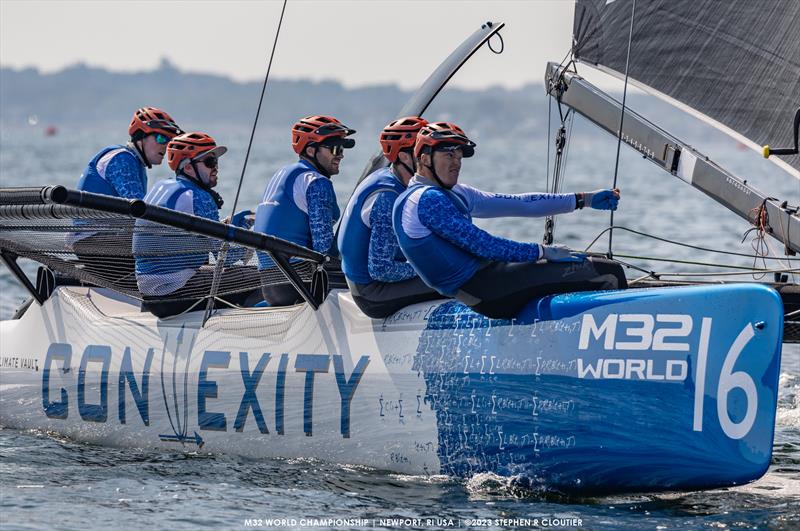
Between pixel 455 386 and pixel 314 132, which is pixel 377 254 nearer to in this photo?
pixel 455 386

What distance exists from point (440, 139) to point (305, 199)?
3.74ft

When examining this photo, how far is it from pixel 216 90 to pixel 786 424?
613 ft

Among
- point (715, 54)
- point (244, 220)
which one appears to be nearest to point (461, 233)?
point (244, 220)

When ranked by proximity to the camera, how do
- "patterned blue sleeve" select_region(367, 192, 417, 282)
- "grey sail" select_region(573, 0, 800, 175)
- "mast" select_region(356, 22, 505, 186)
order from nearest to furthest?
"patterned blue sleeve" select_region(367, 192, 417, 282) → "grey sail" select_region(573, 0, 800, 175) → "mast" select_region(356, 22, 505, 186)

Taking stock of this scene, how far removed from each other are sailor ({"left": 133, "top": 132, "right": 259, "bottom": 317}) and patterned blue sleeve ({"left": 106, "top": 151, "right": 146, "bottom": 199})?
0.28 meters

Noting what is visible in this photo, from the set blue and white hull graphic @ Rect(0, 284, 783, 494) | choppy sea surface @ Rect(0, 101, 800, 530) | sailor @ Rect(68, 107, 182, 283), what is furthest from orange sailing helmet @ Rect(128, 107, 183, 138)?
choppy sea surface @ Rect(0, 101, 800, 530)

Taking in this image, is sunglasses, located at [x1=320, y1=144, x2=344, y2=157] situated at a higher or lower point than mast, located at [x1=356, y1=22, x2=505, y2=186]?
lower

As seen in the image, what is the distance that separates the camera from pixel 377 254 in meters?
5.47

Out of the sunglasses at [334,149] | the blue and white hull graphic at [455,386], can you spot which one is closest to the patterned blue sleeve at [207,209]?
the blue and white hull graphic at [455,386]

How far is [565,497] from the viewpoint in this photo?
5.07 m

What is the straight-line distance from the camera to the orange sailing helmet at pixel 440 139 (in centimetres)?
516

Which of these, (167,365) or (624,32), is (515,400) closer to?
(167,365)

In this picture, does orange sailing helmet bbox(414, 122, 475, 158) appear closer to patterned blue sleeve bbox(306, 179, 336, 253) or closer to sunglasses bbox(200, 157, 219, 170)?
patterned blue sleeve bbox(306, 179, 336, 253)

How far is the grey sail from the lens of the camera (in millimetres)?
6840
